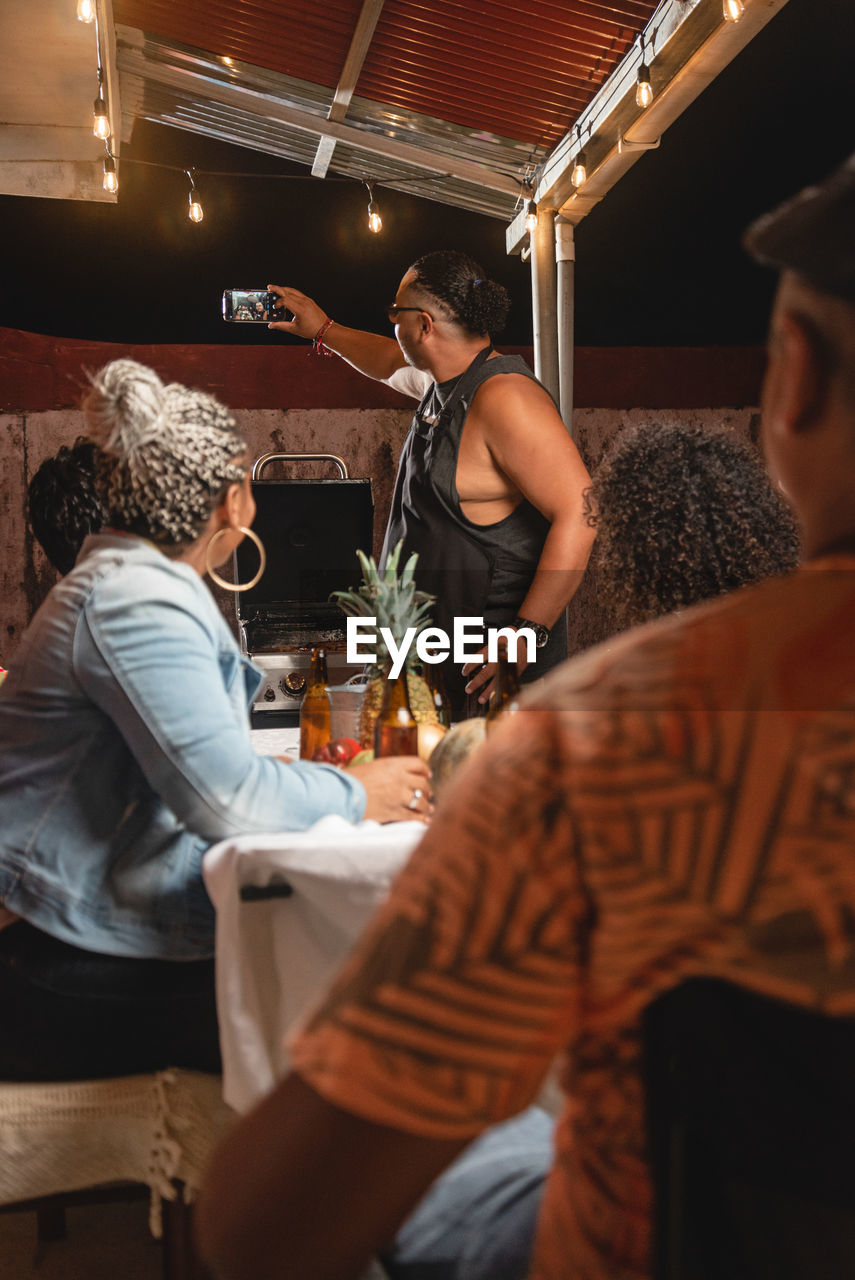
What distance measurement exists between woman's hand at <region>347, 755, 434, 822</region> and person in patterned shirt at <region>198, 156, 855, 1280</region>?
0.87m

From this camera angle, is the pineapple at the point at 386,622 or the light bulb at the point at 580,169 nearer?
the pineapple at the point at 386,622

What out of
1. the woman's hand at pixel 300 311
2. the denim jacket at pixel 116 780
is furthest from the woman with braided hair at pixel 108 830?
the woman's hand at pixel 300 311

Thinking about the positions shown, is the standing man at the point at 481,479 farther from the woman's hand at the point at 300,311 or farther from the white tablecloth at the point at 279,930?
the white tablecloth at the point at 279,930

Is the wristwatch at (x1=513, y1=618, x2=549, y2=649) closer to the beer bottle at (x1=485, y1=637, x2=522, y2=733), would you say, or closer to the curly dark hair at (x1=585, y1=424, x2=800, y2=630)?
the curly dark hair at (x1=585, y1=424, x2=800, y2=630)

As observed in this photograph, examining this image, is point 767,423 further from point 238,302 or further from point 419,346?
point 238,302

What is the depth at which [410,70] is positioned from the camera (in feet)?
12.0

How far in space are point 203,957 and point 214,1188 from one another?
2.86 feet

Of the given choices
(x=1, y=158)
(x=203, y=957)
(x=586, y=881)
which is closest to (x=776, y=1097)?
(x=586, y=881)

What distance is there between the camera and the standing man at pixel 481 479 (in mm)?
2648

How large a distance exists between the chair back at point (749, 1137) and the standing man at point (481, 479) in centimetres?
208

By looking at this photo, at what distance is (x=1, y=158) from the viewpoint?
A: 12.9ft

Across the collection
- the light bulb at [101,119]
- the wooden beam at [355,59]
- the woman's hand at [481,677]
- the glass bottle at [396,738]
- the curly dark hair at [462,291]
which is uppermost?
the wooden beam at [355,59]

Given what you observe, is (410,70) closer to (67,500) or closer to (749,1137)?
(67,500)

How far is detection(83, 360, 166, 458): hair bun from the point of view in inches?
58.0
